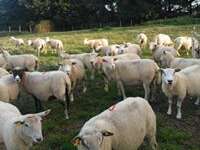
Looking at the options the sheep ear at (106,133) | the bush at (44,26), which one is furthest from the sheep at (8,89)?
the bush at (44,26)

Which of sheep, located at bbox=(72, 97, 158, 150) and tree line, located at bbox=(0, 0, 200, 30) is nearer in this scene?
sheep, located at bbox=(72, 97, 158, 150)

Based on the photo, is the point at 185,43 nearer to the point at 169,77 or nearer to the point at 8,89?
the point at 169,77

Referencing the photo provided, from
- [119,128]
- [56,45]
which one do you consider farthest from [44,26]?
[119,128]

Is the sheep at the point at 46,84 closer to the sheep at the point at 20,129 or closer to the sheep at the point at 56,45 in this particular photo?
the sheep at the point at 20,129

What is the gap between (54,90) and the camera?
12375mm

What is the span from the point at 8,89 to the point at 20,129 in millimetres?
4194

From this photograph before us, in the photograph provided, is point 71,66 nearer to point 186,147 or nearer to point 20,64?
point 20,64

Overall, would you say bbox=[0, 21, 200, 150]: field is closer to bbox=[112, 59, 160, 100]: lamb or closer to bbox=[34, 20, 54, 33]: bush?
bbox=[112, 59, 160, 100]: lamb

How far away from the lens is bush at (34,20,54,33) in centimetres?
5902

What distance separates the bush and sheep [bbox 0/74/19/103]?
153ft

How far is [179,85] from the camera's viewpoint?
485 inches

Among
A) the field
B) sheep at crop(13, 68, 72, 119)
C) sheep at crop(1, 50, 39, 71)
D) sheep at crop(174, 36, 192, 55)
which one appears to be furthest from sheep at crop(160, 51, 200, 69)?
sheep at crop(174, 36, 192, 55)

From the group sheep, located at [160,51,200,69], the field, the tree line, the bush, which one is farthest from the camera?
the tree line

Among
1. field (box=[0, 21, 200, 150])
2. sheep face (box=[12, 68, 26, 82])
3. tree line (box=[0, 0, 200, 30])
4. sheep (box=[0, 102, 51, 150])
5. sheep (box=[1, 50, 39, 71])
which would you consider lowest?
field (box=[0, 21, 200, 150])
